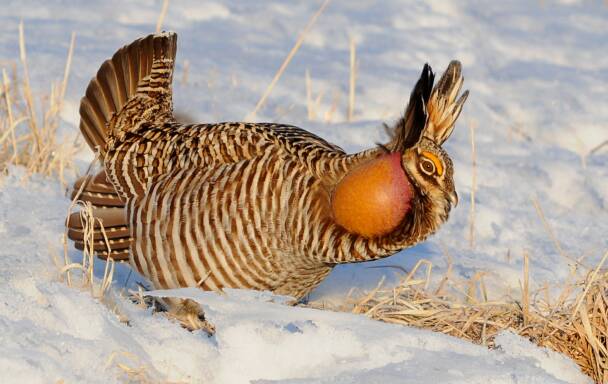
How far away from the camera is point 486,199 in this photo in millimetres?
5820

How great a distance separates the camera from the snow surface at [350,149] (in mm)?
3061

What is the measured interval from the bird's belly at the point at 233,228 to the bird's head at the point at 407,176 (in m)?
0.17

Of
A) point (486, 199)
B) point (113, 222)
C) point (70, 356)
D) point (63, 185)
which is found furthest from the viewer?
point (486, 199)

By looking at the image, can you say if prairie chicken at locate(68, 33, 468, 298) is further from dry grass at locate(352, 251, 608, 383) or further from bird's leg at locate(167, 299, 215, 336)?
dry grass at locate(352, 251, 608, 383)

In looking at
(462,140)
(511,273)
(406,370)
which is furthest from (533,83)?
(406,370)

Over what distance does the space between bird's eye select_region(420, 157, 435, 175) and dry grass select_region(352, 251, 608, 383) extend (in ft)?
1.33

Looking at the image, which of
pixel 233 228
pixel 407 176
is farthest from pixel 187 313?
pixel 407 176

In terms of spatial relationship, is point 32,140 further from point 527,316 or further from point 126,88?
point 527,316

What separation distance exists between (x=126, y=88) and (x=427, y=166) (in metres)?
1.67

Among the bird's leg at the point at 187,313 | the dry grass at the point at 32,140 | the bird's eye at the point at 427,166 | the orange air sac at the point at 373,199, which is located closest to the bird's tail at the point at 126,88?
the dry grass at the point at 32,140

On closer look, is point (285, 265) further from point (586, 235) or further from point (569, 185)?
point (569, 185)

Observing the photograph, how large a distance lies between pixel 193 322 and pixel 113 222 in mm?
670

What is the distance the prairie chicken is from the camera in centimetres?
399

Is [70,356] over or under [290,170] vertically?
under
